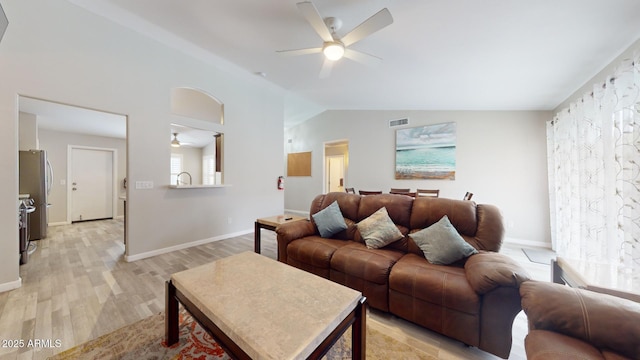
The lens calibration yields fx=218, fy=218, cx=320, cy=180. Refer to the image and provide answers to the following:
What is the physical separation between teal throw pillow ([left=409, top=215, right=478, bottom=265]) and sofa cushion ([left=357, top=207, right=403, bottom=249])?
24 cm

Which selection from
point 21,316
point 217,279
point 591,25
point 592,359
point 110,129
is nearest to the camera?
point 592,359

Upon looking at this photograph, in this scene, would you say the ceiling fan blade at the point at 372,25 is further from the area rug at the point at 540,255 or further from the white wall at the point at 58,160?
the white wall at the point at 58,160

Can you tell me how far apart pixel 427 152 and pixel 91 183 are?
8399mm

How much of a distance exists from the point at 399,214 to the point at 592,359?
1639 mm

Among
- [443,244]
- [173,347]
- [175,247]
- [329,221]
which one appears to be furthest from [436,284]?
[175,247]

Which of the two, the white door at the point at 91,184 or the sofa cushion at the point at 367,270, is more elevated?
the white door at the point at 91,184

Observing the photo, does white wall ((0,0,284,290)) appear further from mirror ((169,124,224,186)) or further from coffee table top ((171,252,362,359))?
mirror ((169,124,224,186))

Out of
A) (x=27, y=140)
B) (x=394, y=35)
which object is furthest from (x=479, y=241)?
(x=27, y=140)

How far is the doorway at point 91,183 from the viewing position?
5.39 metres

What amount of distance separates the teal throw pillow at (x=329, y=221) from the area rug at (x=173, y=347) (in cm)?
111

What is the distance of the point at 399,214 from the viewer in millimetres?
2461

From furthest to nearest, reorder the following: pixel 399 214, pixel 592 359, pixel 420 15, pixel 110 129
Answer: pixel 110 129, pixel 399 214, pixel 420 15, pixel 592 359

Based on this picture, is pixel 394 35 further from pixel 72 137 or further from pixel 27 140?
pixel 72 137

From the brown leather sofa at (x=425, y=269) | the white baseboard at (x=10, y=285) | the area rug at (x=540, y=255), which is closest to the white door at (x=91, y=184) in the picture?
the white baseboard at (x=10, y=285)
